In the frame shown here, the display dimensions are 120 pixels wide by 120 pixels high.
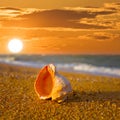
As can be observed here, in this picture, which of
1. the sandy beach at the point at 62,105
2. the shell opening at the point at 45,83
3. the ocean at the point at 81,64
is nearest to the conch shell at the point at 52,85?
the shell opening at the point at 45,83

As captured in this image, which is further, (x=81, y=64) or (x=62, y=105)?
(x=81, y=64)

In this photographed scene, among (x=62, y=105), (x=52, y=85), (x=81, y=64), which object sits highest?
(x=52, y=85)

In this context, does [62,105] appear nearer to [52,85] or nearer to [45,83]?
[52,85]

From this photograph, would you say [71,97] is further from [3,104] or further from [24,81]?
[24,81]

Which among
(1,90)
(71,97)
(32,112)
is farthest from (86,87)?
(32,112)

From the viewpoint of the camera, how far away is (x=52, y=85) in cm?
765

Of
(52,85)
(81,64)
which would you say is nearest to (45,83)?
(52,85)

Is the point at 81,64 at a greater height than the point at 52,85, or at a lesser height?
lesser

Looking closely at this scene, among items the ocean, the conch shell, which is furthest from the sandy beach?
the ocean

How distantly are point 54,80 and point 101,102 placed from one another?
1.08 meters

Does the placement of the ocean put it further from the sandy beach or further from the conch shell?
the conch shell

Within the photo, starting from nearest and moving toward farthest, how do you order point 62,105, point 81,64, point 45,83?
point 62,105
point 45,83
point 81,64

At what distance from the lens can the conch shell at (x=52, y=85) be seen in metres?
7.13

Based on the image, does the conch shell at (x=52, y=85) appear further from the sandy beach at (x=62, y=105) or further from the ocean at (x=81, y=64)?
the ocean at (x=81, y=64)
